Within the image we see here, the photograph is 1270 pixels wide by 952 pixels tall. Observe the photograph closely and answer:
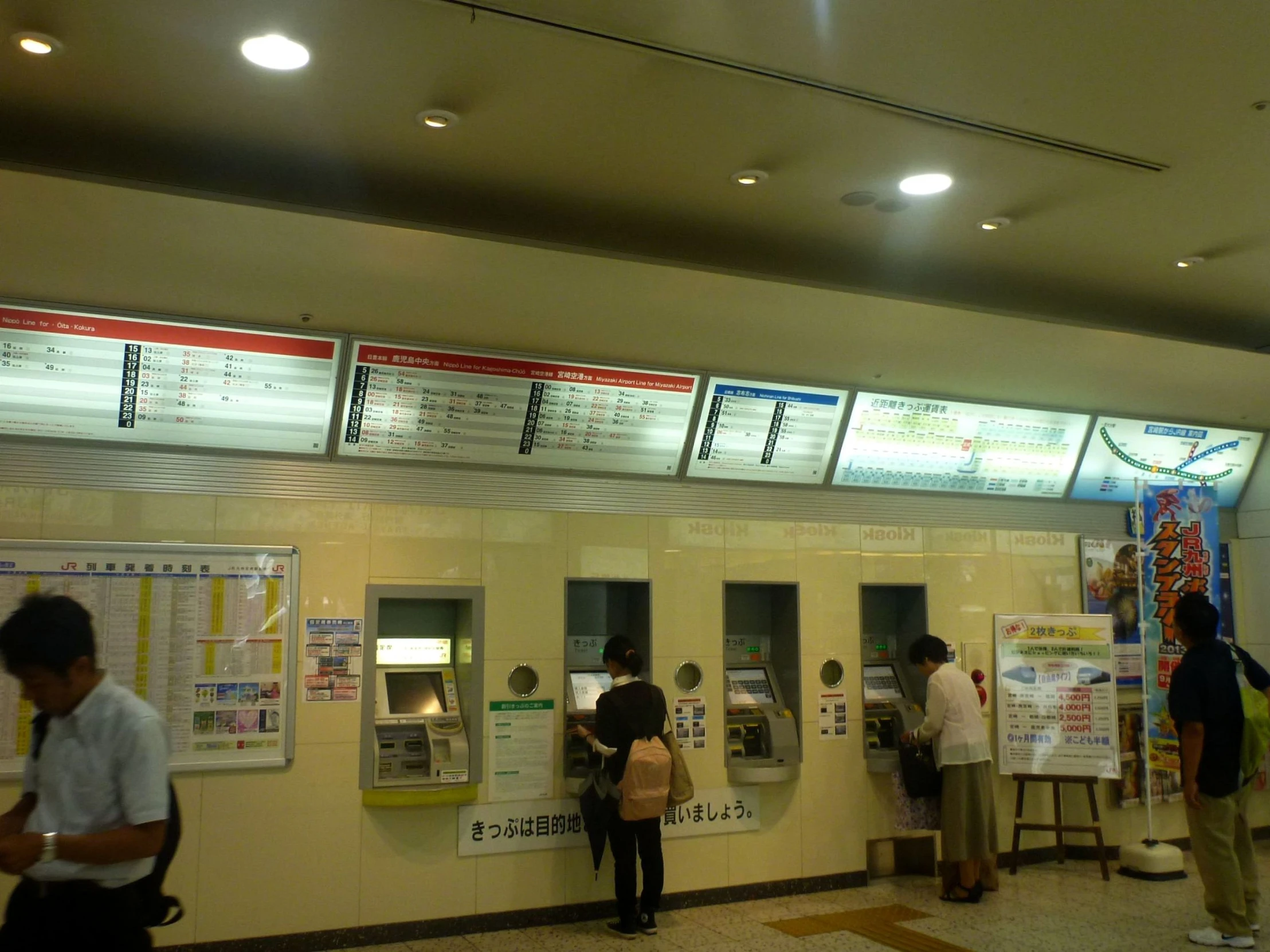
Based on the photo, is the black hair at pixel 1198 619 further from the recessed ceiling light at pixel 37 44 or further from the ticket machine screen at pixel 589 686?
the recessed ceiling light at pixel 37 44

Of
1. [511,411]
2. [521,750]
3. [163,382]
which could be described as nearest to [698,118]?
[511,411]

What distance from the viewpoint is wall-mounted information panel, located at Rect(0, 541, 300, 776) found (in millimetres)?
4367

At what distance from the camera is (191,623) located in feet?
14.9

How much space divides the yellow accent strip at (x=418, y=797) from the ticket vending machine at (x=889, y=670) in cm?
237

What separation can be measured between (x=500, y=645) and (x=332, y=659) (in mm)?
794

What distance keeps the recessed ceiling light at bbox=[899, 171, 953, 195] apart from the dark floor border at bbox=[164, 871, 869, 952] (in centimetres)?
359

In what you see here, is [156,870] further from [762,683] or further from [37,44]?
[762,683]

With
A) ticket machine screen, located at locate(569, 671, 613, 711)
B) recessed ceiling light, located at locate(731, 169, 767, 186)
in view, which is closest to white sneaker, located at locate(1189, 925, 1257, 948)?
ticket machine screen, located at locate(569, 671, 613, 711)

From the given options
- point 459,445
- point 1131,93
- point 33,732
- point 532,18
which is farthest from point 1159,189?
point 33,732

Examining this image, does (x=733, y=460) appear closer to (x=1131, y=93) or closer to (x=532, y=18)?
(x=1131, y=93)

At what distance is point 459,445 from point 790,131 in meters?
2.27

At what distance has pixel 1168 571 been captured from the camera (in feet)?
20.8

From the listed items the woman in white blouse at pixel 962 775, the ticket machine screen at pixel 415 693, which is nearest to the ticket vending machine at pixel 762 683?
the woman in white blouse at pixel 962 775

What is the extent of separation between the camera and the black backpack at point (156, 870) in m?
2.30
